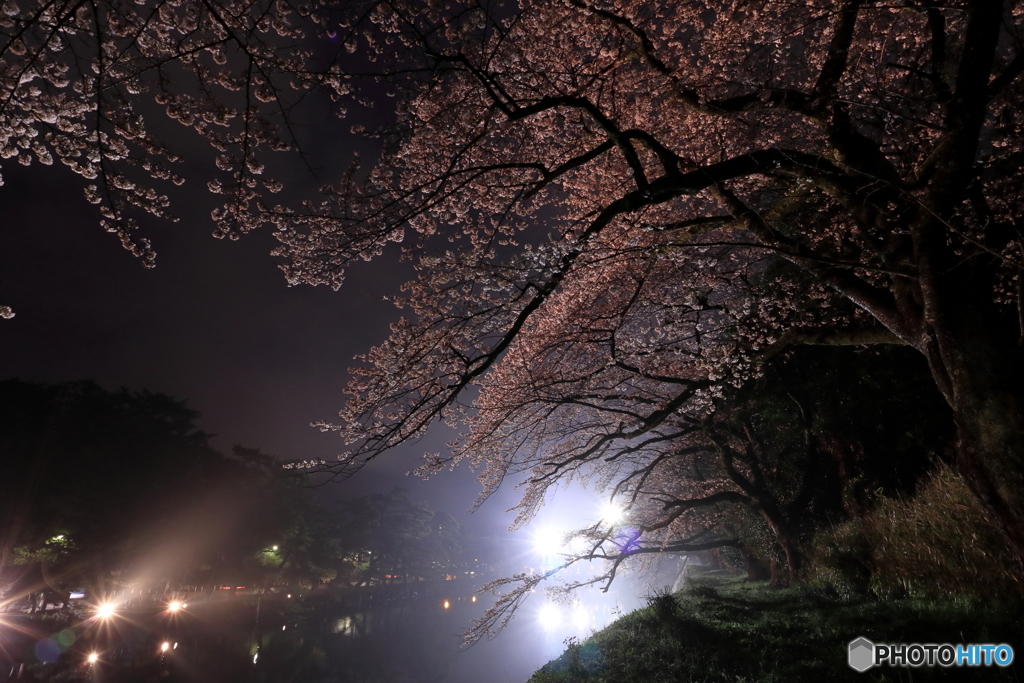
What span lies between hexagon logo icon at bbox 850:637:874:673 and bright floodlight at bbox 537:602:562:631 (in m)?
33.2

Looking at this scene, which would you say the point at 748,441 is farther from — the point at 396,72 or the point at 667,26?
the point at 396,72

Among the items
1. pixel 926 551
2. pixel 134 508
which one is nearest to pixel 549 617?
pixel 134 508

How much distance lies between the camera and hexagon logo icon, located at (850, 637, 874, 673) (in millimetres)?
5199

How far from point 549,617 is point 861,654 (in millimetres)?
41150

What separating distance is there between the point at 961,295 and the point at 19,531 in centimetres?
3745

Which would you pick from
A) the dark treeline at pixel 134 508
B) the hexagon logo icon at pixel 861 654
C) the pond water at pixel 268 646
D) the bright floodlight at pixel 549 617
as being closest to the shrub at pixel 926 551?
the hexagon logo icon at pixel 861 654

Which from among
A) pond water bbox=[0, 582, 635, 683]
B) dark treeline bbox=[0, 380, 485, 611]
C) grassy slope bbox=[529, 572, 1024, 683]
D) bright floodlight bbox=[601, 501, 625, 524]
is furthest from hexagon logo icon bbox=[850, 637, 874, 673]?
dark treeline bbox=[0, 380, 485, 611]

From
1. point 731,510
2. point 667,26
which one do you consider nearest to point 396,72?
point 667,26

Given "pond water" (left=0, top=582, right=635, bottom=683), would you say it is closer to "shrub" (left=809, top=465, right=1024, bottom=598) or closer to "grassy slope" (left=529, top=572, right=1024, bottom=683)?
"grassy slope" (left=529, top=572, right=1024, bottom=683)

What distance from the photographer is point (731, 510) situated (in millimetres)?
15500

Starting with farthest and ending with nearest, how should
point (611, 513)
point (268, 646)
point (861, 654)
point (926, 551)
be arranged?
1. point (268, 646)
2. point (611, 513)
3. point (926, 551)
4. point (861, 654)

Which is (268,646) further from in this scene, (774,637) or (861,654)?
(861,654)

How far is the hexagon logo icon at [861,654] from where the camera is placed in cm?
520

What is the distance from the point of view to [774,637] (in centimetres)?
720
